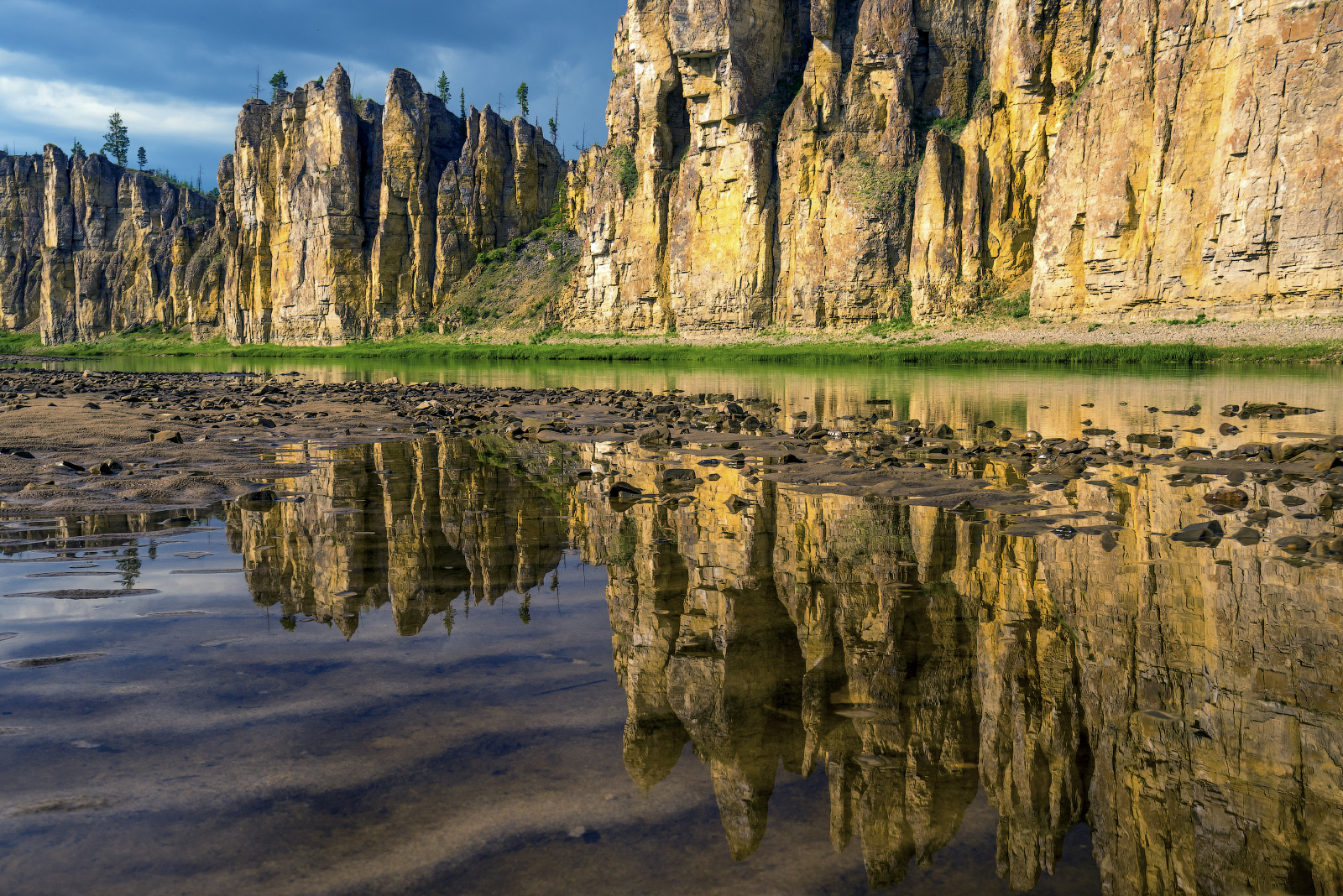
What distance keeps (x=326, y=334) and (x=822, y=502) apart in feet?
317

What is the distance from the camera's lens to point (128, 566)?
597cm

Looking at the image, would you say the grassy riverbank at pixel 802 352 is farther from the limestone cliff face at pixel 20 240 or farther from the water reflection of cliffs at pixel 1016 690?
the water reflection of cliffs at pixel 1016 690

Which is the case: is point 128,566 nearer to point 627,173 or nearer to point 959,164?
point 959,164

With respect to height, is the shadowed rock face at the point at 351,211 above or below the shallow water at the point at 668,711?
above

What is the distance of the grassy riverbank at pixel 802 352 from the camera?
131 feet

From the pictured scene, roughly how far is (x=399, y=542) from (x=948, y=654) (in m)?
4.46

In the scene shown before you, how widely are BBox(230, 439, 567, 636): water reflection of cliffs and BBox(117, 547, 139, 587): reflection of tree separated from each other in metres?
0.69

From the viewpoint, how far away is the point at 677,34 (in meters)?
68.6

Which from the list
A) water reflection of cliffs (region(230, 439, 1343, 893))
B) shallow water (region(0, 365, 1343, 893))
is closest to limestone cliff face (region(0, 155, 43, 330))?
shallow water (region(0, 365, 1343, 893))

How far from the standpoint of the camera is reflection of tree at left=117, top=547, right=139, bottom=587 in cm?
560

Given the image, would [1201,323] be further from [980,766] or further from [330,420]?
[980,766]

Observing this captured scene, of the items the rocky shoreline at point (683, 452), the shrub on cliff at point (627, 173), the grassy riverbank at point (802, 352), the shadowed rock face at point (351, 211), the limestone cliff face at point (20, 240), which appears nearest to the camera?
the rocky shoreline at point (683, 452)

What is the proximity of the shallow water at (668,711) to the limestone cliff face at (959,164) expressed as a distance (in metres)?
47.0

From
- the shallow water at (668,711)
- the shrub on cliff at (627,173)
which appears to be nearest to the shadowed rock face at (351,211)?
the shrub on cliff at (627,173)
